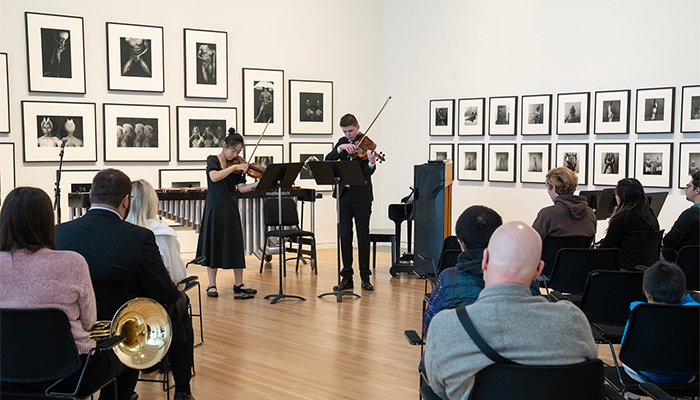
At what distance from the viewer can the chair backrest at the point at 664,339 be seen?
290 centimetres

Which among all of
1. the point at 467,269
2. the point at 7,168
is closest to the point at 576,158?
the point at 467,269

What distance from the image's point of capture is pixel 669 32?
732cm

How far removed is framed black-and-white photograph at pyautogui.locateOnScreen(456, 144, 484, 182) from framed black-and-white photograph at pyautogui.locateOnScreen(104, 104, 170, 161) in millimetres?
4462

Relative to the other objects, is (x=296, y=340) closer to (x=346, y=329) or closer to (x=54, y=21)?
(x=346, y=329)

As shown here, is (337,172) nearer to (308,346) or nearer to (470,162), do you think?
(308,346)

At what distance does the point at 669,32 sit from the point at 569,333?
6617 mm

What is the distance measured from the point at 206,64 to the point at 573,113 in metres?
5.35

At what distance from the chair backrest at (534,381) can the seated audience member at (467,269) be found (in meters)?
0.82

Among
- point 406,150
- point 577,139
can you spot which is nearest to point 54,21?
point 406,150

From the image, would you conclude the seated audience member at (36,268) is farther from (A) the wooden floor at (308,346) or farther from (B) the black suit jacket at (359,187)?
(B) the black suit jacket at (359,187)

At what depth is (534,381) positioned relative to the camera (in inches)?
77.2

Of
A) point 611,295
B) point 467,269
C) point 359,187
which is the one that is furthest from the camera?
point 359,187

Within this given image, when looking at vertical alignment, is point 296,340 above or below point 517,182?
below

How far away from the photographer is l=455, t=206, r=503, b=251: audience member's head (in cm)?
295
